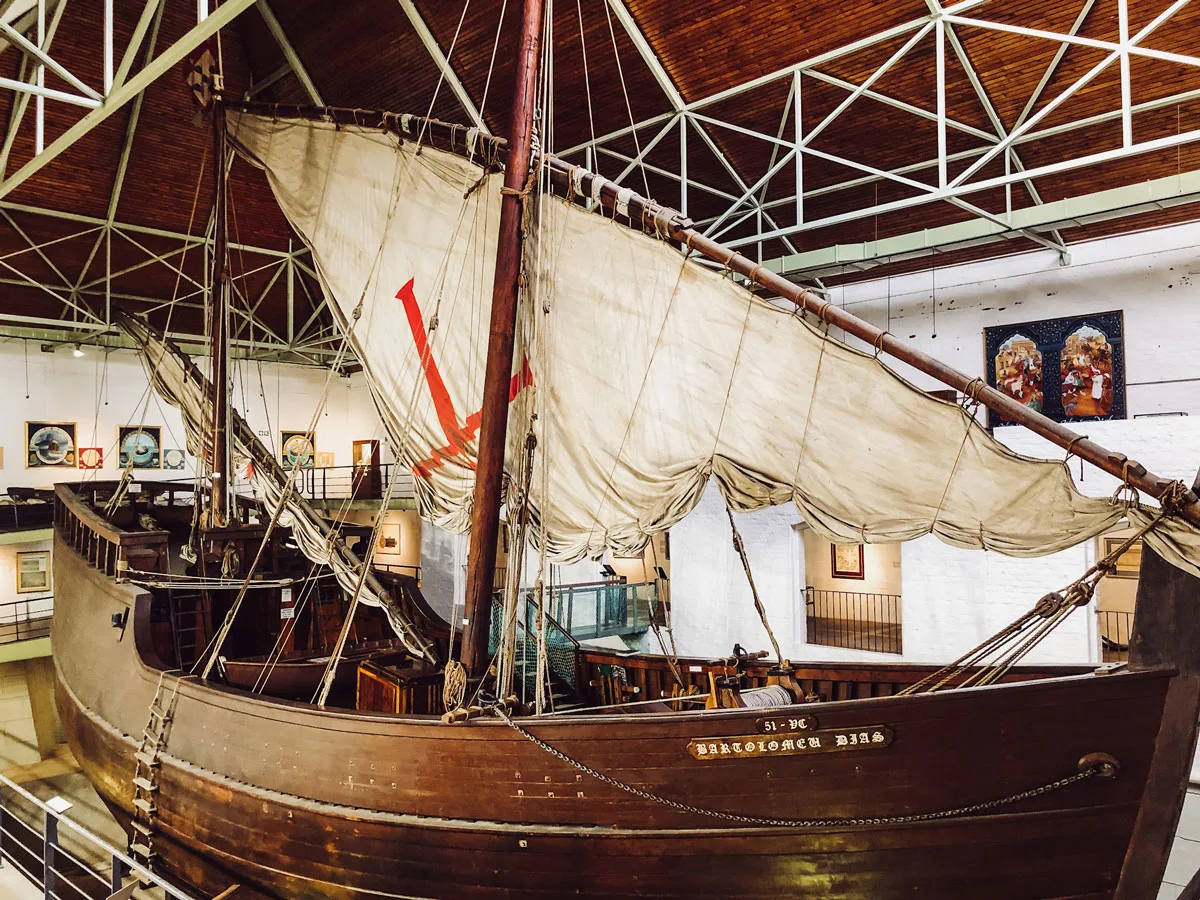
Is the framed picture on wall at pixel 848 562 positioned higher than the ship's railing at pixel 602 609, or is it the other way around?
the framed picture on wall at pixel 848 562

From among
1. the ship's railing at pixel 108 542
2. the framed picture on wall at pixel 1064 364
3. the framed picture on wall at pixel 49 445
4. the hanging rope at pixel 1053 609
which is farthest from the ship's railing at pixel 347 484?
the hanging rope at pixel 1053 609

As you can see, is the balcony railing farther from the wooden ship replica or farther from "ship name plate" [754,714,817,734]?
"ship name plate" [754,714,817,734]

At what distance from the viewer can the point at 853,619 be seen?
1444 cm

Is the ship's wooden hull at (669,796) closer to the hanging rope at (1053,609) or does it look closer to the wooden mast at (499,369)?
the hanging rope at (1053,609)

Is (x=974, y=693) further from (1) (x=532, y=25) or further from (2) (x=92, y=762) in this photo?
(2) (x=92, y=762)

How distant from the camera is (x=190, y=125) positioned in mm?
11289

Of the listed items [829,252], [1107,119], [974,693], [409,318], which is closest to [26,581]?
[409,318]

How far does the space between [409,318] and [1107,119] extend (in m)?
7.31

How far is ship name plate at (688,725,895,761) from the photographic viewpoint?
365 centimetres

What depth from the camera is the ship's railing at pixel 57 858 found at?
163 inches

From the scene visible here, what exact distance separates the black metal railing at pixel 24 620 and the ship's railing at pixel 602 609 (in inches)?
330

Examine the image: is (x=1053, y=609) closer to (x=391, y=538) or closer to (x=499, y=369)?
(x=499, y=369)

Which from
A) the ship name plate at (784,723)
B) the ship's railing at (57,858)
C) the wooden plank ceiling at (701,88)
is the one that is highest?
the wooden plank ceiling at (701,88)

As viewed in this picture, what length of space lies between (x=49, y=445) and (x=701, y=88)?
48.4 feet
